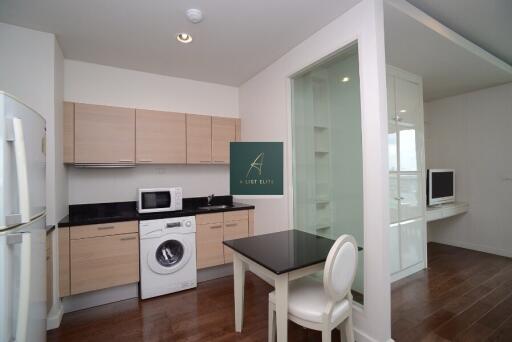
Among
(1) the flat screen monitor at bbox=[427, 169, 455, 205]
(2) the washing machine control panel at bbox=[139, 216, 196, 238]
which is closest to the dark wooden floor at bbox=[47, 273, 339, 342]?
(2) the washing machine control panel at bbox=[139, 216, 196, 238]

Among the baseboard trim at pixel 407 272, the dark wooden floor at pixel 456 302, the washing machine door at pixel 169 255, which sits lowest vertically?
the dark wooden floor at pixel 456 302

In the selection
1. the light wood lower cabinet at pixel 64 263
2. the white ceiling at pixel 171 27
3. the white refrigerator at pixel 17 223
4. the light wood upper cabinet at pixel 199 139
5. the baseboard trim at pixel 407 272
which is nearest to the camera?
the white refrigerator at pixel 17 223

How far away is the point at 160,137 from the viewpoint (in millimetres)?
2990

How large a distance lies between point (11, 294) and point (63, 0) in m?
2.06

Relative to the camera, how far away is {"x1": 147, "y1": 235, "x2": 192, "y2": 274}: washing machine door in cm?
261

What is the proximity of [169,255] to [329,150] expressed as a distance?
2.19m

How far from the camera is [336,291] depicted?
1423 mm

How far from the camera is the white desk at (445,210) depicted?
338cm

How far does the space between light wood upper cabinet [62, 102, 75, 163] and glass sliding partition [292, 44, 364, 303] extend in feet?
7.90

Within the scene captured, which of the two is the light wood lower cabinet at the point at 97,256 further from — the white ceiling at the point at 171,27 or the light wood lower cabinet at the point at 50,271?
the white ceiling at the point at 171,27

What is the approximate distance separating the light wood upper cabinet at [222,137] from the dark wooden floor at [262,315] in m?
1.67

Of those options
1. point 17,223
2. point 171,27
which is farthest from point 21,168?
point 171,27

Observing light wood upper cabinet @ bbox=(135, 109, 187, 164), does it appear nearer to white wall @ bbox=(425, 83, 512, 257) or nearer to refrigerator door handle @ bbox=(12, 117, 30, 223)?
refrigerator door handle @ bbox=(12, 117, 30, 223)

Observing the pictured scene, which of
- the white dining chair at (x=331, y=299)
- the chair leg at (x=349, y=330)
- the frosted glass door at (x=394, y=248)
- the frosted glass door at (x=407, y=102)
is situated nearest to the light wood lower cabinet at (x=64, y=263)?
the white dining chair at (x=331, y=299)
